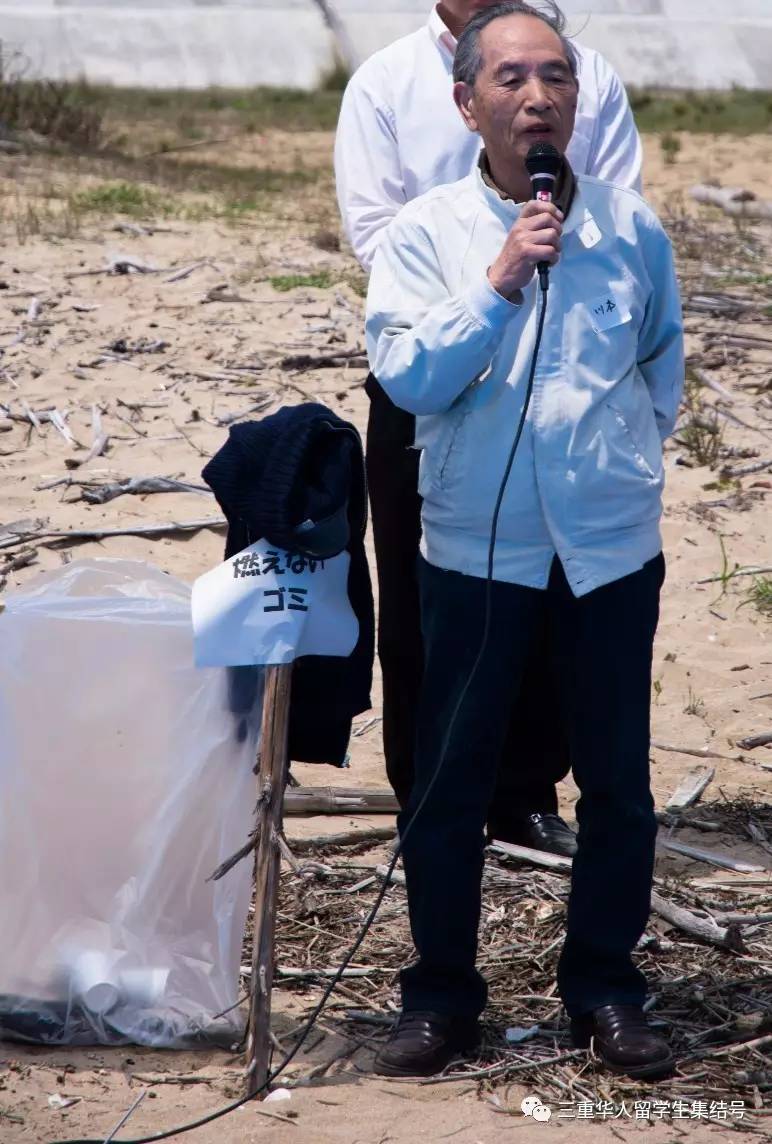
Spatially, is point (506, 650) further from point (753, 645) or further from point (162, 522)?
point (162, 522)

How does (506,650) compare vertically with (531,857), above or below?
above

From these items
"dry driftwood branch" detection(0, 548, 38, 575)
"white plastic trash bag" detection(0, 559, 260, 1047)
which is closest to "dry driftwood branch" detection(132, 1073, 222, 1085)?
"white plastic trash bag" detection(0, 559, 260, 1047)

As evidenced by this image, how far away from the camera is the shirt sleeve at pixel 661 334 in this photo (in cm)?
325

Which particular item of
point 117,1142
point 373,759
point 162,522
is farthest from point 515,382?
point 162,522

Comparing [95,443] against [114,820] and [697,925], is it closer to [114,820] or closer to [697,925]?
[114,820]

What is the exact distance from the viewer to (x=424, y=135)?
4.00 meters

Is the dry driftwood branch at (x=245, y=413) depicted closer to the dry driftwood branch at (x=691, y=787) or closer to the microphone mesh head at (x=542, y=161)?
the dry driftwood branch at (x=691, y=787)

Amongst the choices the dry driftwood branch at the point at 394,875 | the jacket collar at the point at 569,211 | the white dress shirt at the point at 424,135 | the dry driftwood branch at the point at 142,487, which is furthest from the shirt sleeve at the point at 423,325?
the dry driftwood branch at the point at 142,487

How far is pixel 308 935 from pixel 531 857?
70 cm

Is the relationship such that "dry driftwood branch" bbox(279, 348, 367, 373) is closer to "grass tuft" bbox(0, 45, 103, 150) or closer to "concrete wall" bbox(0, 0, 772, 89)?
"grass tuft" bbox(0, 45, 103, 150)

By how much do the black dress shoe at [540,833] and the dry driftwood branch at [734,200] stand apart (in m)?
9.64

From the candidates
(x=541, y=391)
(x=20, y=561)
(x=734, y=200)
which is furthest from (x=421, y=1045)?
(x=734, y=200)

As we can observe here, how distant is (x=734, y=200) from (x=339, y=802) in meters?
10.9

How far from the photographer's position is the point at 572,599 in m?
3.20
